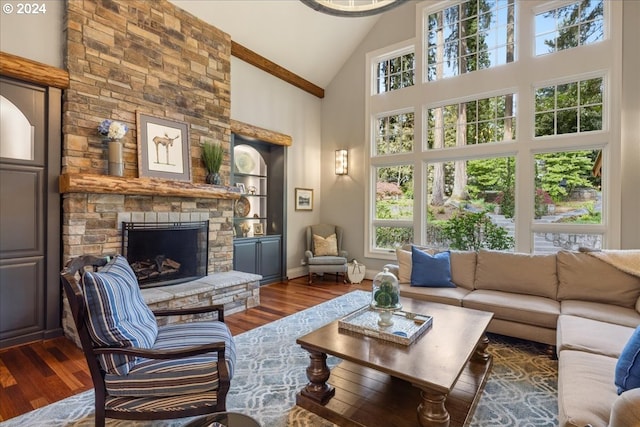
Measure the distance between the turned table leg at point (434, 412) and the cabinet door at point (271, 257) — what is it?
4104 mm

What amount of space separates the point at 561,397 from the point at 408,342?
768 millimetres

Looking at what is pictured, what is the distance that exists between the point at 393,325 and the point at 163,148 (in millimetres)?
3291

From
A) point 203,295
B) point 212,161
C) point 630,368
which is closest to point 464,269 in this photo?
point 630,368

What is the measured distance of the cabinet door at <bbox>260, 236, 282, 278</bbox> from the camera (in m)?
5.50

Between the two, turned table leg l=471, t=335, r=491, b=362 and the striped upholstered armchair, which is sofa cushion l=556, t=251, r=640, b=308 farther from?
the striped upholstered armchair

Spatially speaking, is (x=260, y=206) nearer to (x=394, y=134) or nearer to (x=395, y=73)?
(x=394, y=134)

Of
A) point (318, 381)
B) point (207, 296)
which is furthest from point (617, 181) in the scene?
point (207, 296)

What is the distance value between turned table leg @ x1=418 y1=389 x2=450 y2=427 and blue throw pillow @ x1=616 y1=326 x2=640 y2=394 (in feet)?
2.46

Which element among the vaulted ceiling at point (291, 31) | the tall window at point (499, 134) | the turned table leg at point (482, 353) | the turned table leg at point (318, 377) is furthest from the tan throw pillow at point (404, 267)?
the vaulted ceiling at point (291, 31)

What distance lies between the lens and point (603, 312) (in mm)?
2723

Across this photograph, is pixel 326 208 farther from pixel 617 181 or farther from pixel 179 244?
pixel 617 181

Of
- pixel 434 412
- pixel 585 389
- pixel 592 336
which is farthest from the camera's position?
pixel 592 336

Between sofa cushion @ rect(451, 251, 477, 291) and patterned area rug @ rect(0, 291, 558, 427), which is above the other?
sofa cushion @ rect(451, 251, 477, 291)

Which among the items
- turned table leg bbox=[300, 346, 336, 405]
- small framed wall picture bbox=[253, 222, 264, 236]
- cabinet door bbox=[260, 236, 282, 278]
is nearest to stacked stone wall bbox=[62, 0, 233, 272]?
cabinet door bbox=[260, 236, 282, 278]
